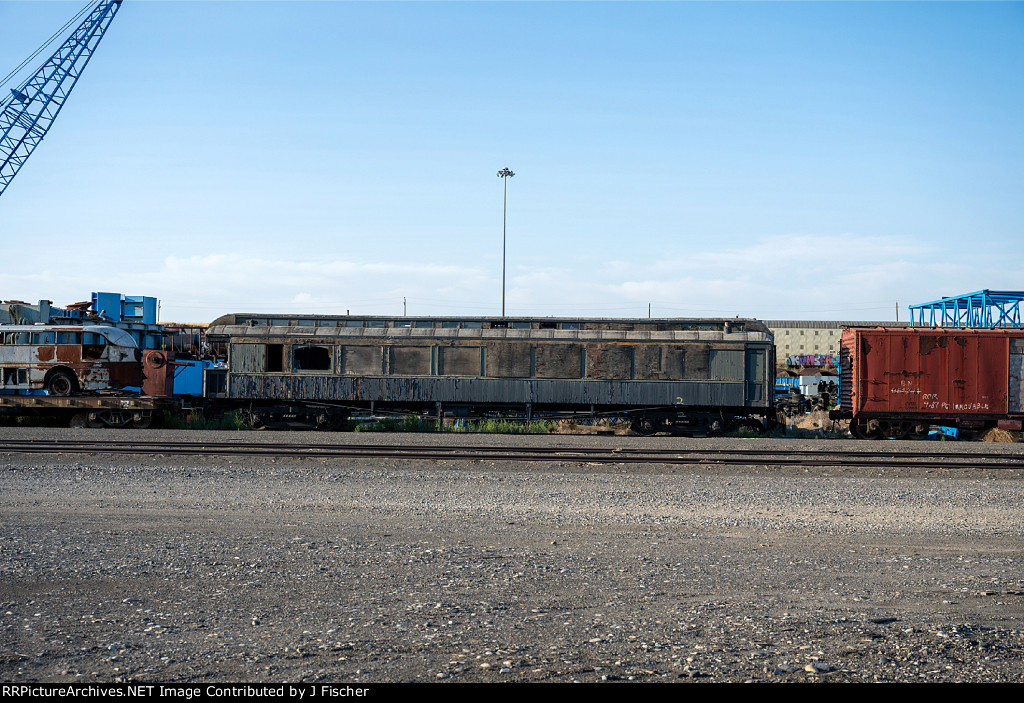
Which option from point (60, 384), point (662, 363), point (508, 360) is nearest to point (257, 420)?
point (60, 384)

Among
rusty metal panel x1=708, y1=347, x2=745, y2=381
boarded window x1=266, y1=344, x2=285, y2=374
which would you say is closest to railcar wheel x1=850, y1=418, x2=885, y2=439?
rusty metal panel x1=708, y1=347, x2=745, y2=381

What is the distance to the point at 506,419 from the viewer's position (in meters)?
22.1

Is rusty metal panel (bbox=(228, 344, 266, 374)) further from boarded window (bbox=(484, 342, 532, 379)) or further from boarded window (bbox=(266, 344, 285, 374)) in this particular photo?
boarded window (bbox=(484, 342, 532, 379))

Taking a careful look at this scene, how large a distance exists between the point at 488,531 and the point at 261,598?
3.13 m

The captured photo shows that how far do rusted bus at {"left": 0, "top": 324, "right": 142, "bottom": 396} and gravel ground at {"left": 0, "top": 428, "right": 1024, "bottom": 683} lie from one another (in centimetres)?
1133

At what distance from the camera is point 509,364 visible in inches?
848

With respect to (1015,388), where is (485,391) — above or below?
below

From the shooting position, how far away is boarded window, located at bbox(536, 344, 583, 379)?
70.3 ft

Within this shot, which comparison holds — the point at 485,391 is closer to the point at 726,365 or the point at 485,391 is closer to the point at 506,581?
the point at 726,365

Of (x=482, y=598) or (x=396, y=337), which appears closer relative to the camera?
(x=482, y=598)

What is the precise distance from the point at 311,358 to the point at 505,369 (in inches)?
219

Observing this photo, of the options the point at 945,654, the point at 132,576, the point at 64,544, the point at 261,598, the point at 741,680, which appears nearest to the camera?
the point at 741,680

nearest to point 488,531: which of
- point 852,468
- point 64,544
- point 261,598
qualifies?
point 261,598

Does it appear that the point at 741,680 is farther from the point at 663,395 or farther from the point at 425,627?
the point at 663,395
